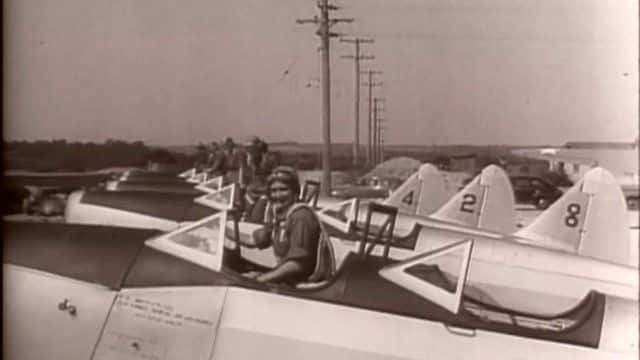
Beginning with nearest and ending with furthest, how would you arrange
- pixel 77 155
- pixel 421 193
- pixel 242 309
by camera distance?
pixel 421 193 < pixel 242 309 < pixel 77 155

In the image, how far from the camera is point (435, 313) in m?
1.93

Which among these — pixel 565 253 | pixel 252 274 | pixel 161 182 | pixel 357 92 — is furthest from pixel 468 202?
pixel 161 182

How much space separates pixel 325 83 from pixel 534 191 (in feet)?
1.85

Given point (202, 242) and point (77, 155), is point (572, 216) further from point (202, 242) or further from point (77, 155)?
point (77, 155)

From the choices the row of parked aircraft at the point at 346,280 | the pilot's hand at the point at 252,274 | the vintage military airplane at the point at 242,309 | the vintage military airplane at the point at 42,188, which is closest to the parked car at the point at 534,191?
the row of parked aircraft at the point at 346,280

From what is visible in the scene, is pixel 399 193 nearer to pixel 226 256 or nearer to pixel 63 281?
pixel 226 256

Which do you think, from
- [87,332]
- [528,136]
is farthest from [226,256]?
[528,136]

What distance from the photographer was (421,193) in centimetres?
196

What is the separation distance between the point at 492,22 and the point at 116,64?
3.18ft

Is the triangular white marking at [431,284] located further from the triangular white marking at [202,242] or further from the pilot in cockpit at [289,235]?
the triangular white marking at [202,242]

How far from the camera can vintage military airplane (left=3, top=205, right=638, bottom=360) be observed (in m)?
1.88

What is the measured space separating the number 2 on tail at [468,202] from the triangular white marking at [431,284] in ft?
0.25

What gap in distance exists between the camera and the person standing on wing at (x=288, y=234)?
2.01 m

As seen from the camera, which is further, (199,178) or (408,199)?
(199,178)
